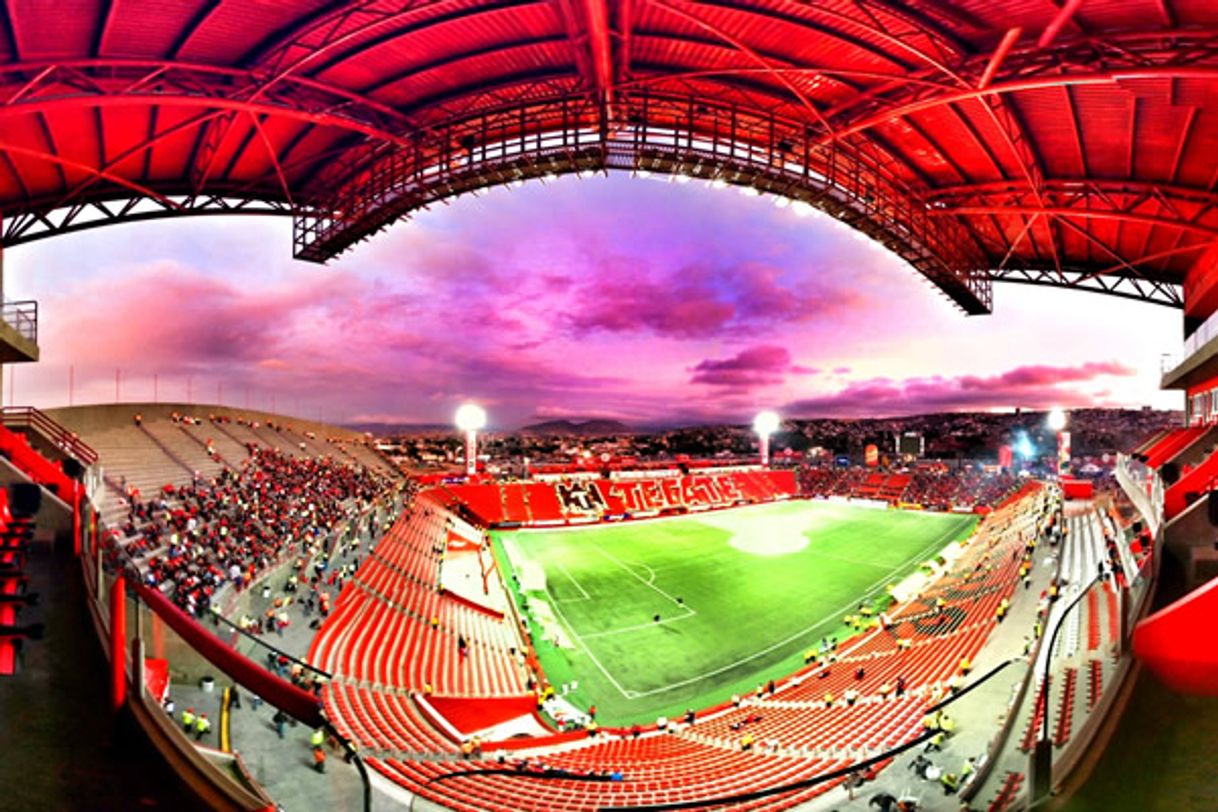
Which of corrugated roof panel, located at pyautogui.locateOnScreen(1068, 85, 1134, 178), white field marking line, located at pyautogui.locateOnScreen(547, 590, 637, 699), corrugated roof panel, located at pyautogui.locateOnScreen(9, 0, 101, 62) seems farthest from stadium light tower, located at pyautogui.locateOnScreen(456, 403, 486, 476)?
corrugated roof panel, located at pyautogui.locateOnScreen(1068, 85, 1134, 178)

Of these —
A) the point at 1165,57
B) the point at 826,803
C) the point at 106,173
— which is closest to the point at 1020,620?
the point at 826,803

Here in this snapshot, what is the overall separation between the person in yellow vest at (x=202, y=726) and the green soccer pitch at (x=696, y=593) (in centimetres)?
1226

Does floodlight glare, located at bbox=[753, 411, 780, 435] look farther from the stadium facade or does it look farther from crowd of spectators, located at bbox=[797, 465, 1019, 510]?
the stadium facade

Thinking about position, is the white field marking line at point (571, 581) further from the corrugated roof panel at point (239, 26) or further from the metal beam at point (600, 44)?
the corrugated roof panel at point (239, 26)

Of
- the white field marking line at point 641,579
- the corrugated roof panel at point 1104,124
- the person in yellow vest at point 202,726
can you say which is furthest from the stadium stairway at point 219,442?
the corrugated roof panel at point 1104,124

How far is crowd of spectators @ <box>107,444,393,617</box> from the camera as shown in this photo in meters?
14.1

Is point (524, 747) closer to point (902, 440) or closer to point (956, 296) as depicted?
point (956, 296)

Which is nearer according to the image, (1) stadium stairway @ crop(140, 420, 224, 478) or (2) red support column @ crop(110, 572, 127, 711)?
(2) red support column @ crop(110, 572, 127, 711)

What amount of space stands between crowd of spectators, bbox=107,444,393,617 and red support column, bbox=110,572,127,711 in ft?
2.30

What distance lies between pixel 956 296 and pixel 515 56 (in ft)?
64.8

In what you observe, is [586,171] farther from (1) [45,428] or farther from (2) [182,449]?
(2) [182,449]

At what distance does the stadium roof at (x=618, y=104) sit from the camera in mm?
10969

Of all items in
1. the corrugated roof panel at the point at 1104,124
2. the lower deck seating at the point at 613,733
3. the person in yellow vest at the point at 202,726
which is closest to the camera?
the person in yellow vest at the point at 202,726

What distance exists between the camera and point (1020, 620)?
16094mm
